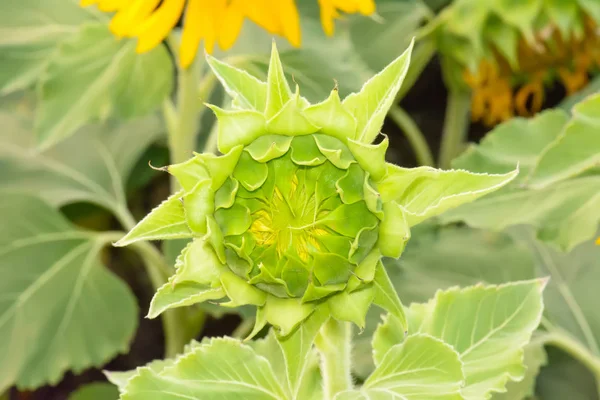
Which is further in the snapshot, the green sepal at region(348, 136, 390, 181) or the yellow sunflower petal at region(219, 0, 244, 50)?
the yellow sunflower petal at region(219, 0, 244, 50)

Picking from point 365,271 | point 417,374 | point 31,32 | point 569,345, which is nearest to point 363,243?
point 365,271

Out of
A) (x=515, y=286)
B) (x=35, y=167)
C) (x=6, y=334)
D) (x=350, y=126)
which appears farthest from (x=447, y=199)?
(x=35, y=167)

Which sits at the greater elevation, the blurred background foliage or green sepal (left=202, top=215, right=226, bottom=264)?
green sepal (left=202, top=215, right=226, bottom=264)

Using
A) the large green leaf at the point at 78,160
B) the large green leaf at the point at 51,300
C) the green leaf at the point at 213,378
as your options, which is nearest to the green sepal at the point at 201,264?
the green leaf at the point at 213,378

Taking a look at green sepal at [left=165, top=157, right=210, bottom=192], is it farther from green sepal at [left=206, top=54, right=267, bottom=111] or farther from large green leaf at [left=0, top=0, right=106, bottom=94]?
large green leaf at [left=0, top=0, right=106, bottom=94]

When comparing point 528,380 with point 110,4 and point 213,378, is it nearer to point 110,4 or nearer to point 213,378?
point 213,378

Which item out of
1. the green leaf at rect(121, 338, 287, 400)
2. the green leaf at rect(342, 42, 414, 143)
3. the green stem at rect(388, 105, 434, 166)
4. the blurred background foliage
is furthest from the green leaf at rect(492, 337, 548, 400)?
the green stem at rect(388, 105, 434, 166)

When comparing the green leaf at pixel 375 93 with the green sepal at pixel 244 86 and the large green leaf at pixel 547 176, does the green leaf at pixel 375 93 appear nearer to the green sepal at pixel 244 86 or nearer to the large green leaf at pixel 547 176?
the green sepal at pixel 244 86

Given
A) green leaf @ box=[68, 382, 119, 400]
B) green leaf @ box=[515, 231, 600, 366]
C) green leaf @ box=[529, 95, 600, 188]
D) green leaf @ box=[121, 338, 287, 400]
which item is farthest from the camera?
green leaf @ box=[68, 382, 119, 400]
